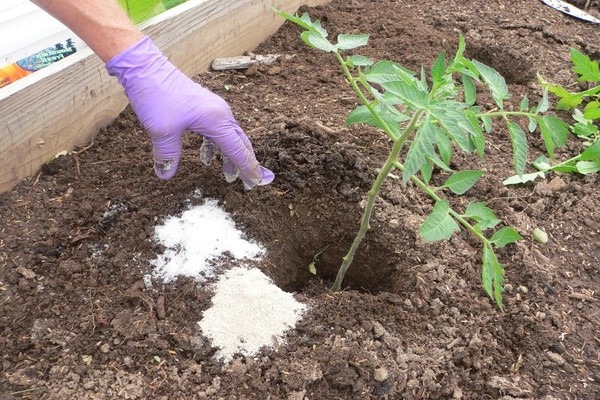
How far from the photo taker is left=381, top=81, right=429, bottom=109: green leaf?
3.58 feet

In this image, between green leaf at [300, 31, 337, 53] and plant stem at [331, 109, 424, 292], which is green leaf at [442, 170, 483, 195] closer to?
plant stem at [331, 109, 424, 292]

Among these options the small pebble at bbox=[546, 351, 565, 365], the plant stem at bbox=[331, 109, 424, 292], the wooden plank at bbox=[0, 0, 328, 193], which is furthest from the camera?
the wooden plank at bbox=[0, 0, 328, 193]

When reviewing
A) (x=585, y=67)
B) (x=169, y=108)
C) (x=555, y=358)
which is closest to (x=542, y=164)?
(x=585, y=67)

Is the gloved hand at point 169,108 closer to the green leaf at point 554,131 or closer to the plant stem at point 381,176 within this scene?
the plant stem at point 381,176

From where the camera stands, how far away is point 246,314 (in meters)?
1.51

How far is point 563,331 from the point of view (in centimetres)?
161

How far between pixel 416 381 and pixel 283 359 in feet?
1.12

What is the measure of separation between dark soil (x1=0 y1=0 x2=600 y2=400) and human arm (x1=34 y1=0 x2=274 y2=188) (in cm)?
19

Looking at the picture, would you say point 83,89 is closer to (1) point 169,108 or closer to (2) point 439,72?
(1) point 169,108

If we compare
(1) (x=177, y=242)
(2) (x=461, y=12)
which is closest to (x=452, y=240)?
(1) (x=177, y=242)

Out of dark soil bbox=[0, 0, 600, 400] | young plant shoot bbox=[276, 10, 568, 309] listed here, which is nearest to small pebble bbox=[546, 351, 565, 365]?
dark soil bbox=[0, 0, 600, 400]

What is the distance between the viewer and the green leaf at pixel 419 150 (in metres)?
1.07

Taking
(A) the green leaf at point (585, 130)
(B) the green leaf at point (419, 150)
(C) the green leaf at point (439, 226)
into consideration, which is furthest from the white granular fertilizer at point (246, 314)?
(A) the green leaf at point (585, 130)

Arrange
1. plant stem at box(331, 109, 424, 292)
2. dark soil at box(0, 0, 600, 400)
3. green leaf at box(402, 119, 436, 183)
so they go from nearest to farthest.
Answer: green leaf at box(402, 119, 436, 183) → plant stem at box(331, 109, 424, 292) → dark soil at box(0, 0, 600, 400)
